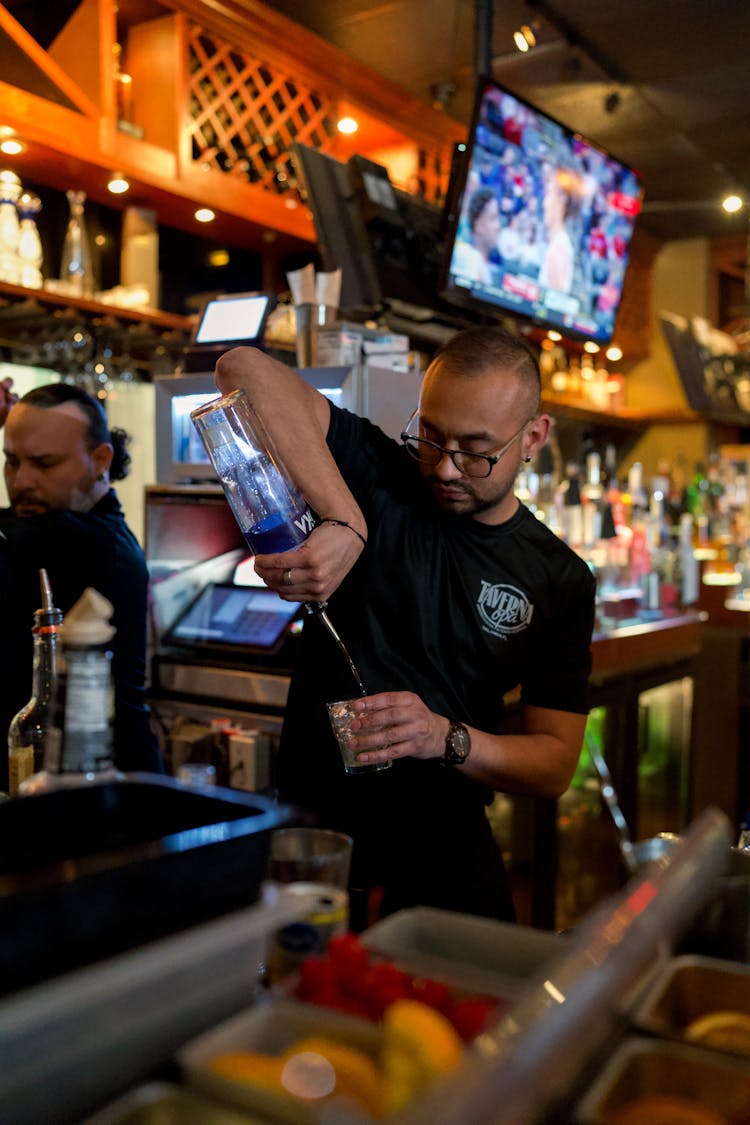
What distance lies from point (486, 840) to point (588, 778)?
5.83 ft

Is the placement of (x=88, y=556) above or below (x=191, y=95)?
below

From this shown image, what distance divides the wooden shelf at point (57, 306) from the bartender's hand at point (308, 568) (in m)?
2.31

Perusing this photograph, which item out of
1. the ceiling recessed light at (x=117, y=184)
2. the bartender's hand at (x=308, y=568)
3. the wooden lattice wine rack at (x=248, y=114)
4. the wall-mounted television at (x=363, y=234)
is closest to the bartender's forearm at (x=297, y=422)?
the bartender's hand at (x=308, y=568)

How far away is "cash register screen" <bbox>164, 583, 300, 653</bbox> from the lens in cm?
273

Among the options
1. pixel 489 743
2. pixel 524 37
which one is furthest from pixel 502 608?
pixel 524 37

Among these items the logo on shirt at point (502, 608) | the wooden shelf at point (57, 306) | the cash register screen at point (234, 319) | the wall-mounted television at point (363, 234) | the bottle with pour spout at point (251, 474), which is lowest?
Answer: the logo on shirt at point (502, 608)

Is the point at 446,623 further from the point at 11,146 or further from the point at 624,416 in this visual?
the point at 624,416

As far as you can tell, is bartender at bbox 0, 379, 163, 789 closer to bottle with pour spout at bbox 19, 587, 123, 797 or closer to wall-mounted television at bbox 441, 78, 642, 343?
bottle with pour spout at bbox 19, 587, 123, 797

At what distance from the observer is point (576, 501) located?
3.81 m

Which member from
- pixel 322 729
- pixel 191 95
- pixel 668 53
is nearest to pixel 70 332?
pixel 191 95

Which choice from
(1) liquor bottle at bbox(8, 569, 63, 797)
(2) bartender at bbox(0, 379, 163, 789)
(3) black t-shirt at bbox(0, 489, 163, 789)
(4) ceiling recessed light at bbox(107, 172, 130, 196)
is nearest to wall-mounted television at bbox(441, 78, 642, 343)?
(4) ceiling recessed light at bbox(107, 172, 130, 196)

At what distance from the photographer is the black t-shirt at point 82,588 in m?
2.20

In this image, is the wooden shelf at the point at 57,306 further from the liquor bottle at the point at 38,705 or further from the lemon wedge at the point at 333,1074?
the lemon wedge at the point at 333,1074

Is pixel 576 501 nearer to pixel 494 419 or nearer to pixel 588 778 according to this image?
pixel 588 778
